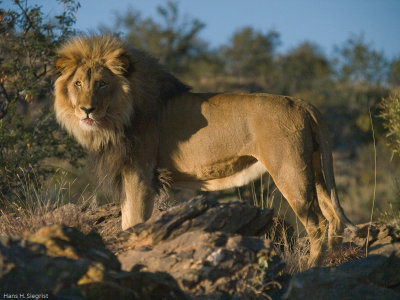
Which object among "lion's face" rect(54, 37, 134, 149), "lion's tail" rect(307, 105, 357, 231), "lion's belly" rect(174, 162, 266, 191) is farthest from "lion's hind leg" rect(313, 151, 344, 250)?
"lion's face" rect(54, 37, 134, 149)

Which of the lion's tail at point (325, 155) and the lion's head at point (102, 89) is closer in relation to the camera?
the lion's tail at point (325, 155)

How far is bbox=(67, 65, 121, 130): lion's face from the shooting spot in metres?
5.15

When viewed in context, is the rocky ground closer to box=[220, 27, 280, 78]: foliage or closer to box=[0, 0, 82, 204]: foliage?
box=[0, 0, 82, 204]: foliage

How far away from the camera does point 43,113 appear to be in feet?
26.5

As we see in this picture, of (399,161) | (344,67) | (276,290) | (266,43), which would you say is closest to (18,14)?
(276,290)

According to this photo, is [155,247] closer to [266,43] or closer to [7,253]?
[7,253]

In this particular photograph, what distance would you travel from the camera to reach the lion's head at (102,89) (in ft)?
17.3

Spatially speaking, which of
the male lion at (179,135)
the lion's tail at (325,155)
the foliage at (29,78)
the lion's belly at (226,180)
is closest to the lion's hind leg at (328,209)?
the male lion at (179,135)

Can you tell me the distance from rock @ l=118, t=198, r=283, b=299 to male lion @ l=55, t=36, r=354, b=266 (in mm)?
1092

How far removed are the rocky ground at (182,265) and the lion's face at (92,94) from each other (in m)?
1.49

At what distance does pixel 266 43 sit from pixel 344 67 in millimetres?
10913

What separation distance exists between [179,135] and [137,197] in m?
0.79

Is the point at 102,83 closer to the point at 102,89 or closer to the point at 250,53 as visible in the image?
the point at 102,89

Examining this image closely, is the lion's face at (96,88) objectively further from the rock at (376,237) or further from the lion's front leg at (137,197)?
the rock at (376,237)
